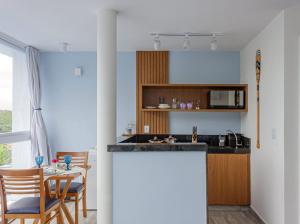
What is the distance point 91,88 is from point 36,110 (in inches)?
38.1

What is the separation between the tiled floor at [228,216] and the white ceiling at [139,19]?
2.46 m

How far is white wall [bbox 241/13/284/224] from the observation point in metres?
3.06

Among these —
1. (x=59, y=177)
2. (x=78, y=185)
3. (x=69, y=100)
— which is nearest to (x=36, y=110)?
(x=69, y=100)

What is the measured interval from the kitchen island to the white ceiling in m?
1.46

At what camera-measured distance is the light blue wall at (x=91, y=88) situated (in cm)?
486

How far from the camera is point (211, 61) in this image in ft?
16.0

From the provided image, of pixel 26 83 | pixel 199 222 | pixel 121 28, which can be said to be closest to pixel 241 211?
pixel 199 222

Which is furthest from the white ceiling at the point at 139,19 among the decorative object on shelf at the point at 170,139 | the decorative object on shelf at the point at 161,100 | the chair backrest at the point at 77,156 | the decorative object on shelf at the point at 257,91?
the chair backrest at the point at 77,156

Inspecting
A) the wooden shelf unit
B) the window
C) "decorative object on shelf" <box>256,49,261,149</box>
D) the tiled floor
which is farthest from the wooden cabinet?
the window

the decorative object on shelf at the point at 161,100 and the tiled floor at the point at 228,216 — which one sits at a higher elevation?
the decorative object on shelf at the point at 161,100

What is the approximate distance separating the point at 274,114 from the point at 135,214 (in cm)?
192

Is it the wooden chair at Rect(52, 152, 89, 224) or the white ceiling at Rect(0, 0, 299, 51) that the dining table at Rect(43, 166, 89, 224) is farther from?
the white ceiling at Rect(0, 0, 299, 51)

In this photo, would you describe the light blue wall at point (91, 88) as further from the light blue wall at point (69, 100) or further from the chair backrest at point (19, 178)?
the chair backrest at point (19, 178)

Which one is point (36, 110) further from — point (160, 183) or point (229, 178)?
point (229, 178)
